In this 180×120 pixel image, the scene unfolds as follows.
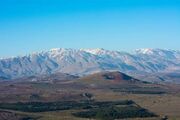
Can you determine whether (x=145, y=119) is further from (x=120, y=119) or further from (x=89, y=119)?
(x=89, y=119)

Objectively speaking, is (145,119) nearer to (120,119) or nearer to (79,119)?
(120,119)

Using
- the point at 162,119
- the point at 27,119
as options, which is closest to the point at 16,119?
the point at 27,119

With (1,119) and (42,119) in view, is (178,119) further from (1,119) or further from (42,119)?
(1,119)

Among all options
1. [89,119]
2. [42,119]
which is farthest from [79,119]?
[42,119]

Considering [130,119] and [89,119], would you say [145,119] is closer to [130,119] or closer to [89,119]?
[130,119]

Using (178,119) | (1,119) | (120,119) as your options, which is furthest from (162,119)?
(1,119)

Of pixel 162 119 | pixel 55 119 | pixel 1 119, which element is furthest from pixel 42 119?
pixel 162 119
